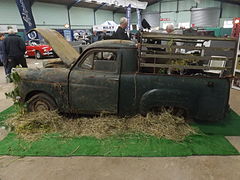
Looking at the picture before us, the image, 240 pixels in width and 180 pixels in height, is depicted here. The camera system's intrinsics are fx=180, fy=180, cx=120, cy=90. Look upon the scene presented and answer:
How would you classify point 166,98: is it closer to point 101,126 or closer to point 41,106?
point 101,126

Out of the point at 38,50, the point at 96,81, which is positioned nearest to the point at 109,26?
the point at 38,50

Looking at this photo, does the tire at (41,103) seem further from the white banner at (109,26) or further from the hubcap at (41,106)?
the white banner at (109,26)

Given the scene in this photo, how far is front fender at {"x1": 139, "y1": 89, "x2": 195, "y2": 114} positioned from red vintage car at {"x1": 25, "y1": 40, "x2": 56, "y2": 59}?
1031cm

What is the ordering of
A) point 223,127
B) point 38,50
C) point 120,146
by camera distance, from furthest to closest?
point 38,50 → point 223,127 → point 120,146

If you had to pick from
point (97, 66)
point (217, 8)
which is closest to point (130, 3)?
point (217, 8)

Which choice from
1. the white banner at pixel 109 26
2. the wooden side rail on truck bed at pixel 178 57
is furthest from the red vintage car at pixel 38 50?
the wooden side rail on truck bed at pixel 178 57

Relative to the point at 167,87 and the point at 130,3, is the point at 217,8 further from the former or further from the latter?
the point at 167,87

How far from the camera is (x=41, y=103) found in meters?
3.69

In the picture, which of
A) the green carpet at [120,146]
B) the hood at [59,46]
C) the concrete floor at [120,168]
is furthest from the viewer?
the hood at [59,46]

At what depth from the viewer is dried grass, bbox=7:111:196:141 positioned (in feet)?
10.5

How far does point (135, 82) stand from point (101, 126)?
103 centimetres

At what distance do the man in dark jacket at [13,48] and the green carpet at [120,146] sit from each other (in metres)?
3.73

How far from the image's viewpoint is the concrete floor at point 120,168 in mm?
2391

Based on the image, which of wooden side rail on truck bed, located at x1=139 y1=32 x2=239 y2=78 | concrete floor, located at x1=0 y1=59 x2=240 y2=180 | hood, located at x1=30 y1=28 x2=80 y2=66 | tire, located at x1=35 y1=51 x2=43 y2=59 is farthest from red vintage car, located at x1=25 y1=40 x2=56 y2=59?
concrete floor, located at x1=0 y1=59 x2=240 y2=180
